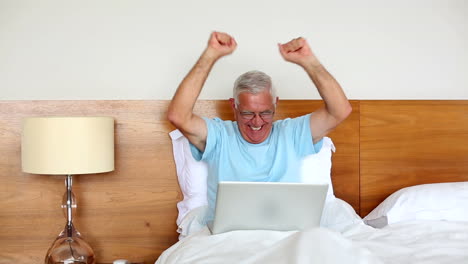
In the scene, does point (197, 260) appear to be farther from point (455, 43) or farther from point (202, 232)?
point (455, 43)

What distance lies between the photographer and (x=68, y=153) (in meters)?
2.26

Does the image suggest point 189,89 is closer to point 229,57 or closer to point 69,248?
point 229,57

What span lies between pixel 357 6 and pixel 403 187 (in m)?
0.95

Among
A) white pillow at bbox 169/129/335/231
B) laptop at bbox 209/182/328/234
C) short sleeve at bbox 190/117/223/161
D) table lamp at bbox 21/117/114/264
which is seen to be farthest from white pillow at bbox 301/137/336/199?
table lamp at bbox 21/117/114/264

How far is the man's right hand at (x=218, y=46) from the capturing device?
231cm

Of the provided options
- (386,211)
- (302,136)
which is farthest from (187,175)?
(386,211)

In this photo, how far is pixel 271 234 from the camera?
6.38ft

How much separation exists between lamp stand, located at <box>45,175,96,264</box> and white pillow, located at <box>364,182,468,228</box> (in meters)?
1.27

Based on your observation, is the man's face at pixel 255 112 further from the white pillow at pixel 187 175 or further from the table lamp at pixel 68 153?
the table lamp at pixel 68 153

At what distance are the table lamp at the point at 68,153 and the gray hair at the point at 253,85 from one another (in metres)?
0.57

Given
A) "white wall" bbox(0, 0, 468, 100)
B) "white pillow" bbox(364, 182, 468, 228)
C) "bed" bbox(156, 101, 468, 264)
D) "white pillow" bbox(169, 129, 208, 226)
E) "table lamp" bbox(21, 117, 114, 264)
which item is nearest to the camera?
"bed" bbox(156, 101, 468, 264)

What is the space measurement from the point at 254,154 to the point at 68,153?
0.78m

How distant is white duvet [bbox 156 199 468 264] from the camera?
1529mm

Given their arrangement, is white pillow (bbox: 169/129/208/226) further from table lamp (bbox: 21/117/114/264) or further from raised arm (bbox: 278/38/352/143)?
raised arm (bbox: 278/38/352/143)
